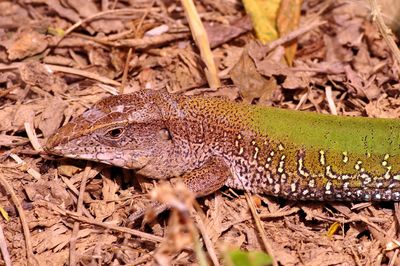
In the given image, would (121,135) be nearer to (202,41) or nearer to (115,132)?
(115,132)

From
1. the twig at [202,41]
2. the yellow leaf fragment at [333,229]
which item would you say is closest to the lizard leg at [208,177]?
the yellow leaf fragment at [333,229]

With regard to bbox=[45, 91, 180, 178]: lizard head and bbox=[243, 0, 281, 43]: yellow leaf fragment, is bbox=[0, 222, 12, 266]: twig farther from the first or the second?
Result: bbox=[243, 0, 281, 43]: yellow leaf fragment

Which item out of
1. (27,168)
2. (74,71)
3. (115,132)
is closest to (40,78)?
(74,71)

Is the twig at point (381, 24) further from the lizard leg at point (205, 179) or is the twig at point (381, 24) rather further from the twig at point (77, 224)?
the twig at point (77, 224)

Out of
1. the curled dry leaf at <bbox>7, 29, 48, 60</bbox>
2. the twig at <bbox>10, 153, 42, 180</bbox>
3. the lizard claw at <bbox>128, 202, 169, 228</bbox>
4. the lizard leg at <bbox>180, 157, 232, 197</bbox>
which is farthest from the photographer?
the curled dry leaf at <bbox>7, 29, 48, 60</bbox>

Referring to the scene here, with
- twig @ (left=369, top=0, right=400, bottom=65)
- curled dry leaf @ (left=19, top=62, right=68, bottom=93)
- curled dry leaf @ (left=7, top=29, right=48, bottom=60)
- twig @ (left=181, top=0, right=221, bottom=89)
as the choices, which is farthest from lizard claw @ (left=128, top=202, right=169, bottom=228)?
twig @ (left=369, top=0, right=400, bottom=65)
